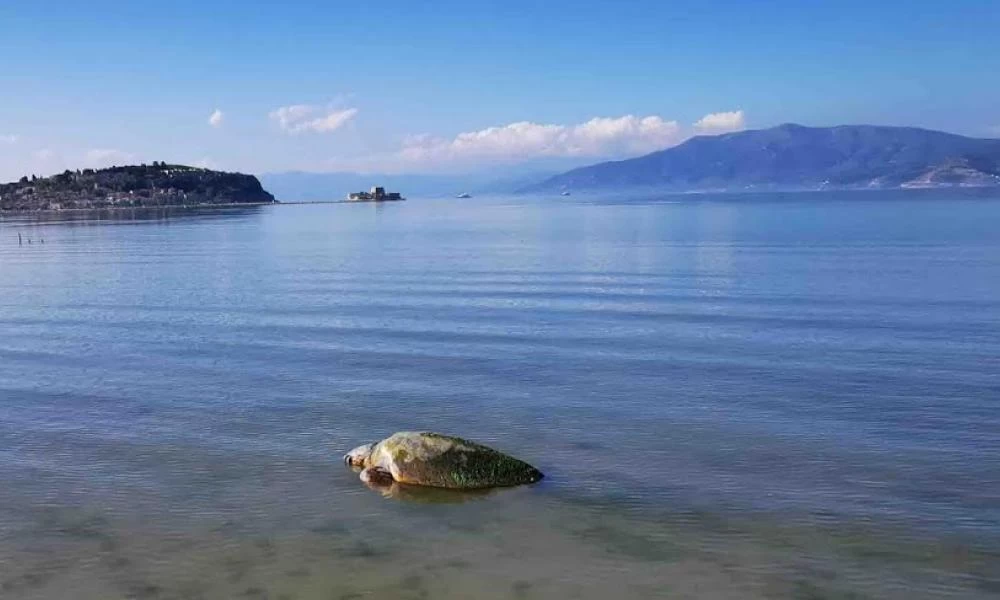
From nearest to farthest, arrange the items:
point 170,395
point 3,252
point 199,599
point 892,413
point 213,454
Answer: point 199,599 → point 213,454 → point 892,413 → point 170,395 → point 3,252

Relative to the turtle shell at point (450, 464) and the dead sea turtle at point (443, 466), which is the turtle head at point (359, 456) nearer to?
the dead sea turtle at point (443, 466)

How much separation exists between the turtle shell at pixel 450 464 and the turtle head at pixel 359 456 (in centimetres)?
47

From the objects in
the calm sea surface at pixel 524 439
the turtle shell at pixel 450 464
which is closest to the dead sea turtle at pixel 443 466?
the turtle shell at pixel 450 464

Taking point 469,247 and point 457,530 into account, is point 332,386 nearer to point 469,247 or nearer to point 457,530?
point 457,530

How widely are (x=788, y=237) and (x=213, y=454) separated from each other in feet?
246

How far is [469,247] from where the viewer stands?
82.8m

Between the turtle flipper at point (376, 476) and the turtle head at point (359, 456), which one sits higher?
the turtle head at point (359, 456)

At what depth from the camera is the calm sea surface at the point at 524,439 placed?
44.3ft

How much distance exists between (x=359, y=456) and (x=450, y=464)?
2.26m

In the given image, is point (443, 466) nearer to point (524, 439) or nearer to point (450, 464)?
point (450, 464)

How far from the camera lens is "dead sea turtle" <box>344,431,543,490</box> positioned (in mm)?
17156

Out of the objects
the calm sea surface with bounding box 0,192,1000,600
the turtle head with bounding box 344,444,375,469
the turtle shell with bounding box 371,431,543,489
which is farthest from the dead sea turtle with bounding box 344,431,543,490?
the calm sea surface with bounding box 0,192,1000,600

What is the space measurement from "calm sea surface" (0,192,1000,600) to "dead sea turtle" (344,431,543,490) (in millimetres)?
497

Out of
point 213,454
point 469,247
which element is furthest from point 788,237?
point 213,454
